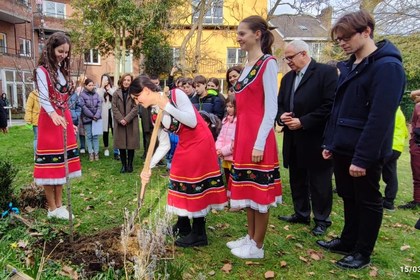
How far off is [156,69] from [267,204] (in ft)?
77.3

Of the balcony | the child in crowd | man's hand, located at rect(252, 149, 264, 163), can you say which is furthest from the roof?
man's hand, located at rect(252, 149, 264, 163)

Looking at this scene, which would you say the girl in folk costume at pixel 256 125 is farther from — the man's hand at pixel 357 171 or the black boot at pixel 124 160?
the black boot at pixel 124 160

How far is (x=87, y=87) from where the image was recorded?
786cm

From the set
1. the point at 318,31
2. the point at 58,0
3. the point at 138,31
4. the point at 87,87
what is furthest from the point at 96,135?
the point at 318,31

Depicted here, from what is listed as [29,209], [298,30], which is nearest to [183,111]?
[29,209]

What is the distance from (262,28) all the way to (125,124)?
457 centimetres

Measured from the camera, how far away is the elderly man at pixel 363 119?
274cm

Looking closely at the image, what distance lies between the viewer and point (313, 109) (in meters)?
3.93

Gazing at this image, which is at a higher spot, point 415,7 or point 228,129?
point 415,7

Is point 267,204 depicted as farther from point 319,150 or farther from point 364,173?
point 319,150

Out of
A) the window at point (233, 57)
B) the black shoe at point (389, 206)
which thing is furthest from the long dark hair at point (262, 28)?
the window at point (233, 57)

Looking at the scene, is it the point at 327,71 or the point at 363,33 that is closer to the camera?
the point at 363,33

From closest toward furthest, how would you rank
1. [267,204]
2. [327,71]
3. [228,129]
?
[267,204]
[327,71]
[228,129]

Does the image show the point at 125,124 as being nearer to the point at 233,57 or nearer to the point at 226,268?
the point at 226,268
